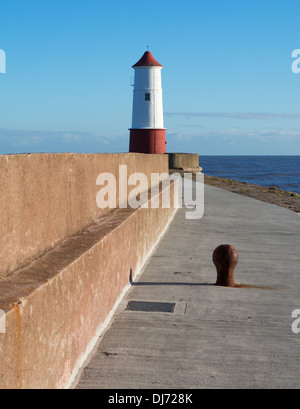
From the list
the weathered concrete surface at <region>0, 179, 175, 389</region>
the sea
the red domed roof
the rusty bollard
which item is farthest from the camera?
the sea

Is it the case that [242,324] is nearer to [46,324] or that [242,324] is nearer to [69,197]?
[69,197]

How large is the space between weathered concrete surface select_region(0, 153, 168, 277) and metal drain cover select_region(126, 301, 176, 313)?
3.45ft

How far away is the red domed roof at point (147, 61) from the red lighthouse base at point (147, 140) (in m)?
4.59

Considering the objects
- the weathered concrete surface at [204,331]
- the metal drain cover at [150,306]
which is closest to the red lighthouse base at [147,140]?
the weathered concrete surface at [204,331]

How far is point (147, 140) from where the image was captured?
36.8 metres

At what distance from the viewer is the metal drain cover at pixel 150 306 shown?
5859mm

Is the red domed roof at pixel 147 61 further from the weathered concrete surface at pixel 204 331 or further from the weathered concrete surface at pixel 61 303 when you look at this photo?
the weathered concrete surface at pixel 61 303

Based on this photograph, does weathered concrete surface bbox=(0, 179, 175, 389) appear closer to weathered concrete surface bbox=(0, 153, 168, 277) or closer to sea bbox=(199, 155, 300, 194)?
weathered concrete surface bbox=(0, 153, 168, 277)

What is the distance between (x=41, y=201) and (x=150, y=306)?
2.29 m

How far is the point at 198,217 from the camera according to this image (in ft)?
46.7

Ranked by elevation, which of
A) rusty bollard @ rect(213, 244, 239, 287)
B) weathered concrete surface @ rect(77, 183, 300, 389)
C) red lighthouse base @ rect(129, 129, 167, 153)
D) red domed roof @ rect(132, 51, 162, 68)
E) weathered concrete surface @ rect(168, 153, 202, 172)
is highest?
red domed roof @ rect(132, 51, 162, 68)

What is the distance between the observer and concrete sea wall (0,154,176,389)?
10.0ft
